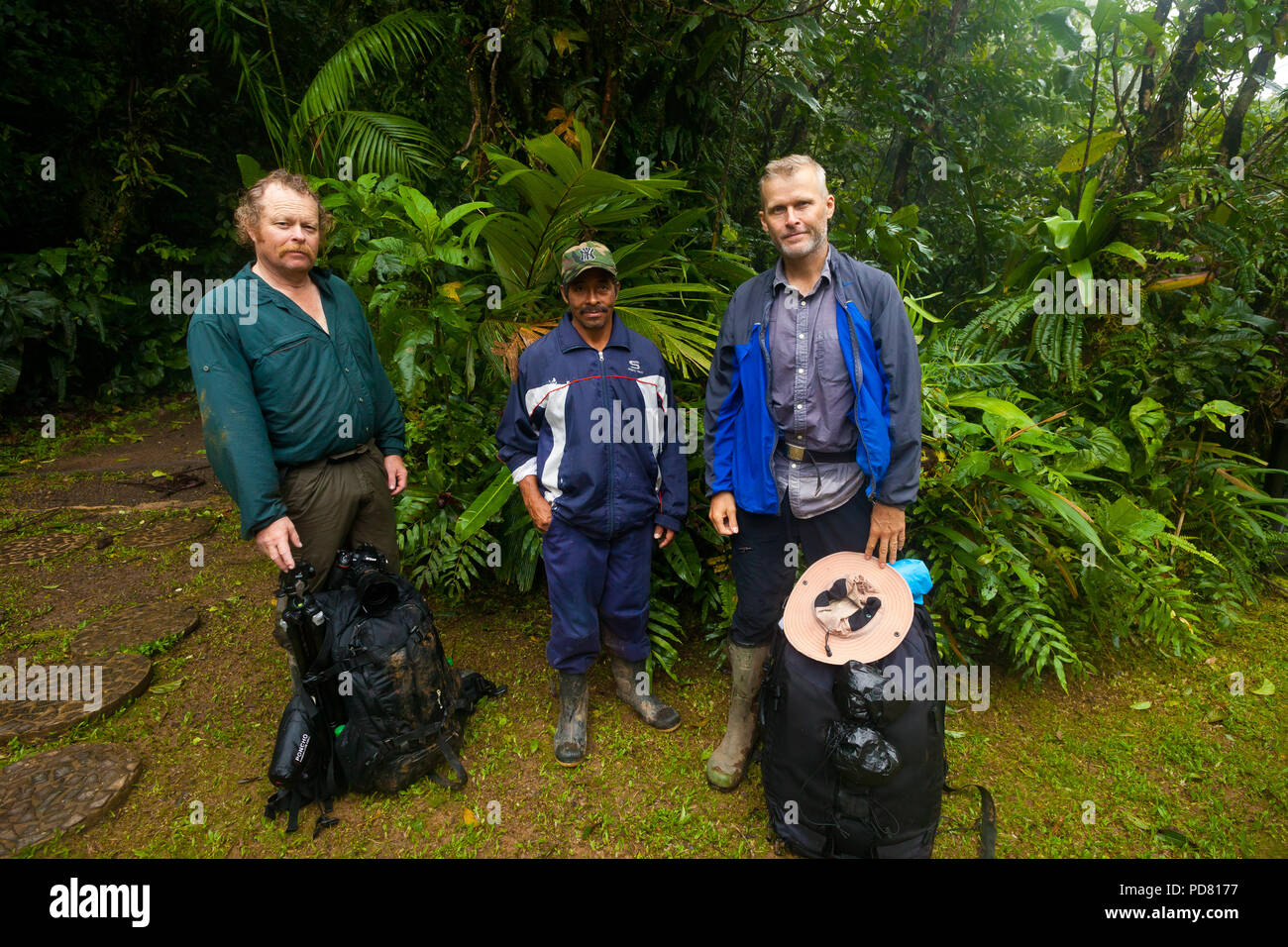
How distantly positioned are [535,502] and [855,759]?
1.39 metres

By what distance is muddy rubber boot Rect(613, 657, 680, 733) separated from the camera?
291 cm

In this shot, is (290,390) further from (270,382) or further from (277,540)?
(277,540)

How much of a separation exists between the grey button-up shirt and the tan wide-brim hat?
0.72 feet

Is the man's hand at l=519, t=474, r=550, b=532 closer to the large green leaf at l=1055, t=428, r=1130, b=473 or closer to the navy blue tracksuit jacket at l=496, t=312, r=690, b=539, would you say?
the navy blue tracksuit jacket at l=496, t=312, r=690, b=539

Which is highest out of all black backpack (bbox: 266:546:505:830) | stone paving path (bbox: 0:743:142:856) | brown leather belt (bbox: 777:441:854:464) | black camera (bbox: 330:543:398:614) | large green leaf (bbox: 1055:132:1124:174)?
large green leaf (bbox: 1055:132:1124:174)

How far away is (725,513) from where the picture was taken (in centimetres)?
248

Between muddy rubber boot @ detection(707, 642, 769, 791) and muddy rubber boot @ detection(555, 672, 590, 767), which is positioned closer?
muddy rubber boot @ detection(707, 642, 769, 791)

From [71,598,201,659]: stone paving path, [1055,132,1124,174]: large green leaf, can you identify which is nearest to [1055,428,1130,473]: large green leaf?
[1055,132,1124,174]: large green leaf

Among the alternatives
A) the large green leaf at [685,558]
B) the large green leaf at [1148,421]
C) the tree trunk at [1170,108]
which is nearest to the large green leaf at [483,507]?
the large green leaf at [685,558]

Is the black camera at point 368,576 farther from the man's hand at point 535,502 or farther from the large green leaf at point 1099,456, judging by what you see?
the large green leaf at point 1099,456

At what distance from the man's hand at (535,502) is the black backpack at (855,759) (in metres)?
1.00

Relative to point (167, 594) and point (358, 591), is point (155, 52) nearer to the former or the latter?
point (167, 594)

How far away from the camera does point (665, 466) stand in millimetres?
2734

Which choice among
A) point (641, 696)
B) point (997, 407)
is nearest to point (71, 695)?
point (641, 696)
